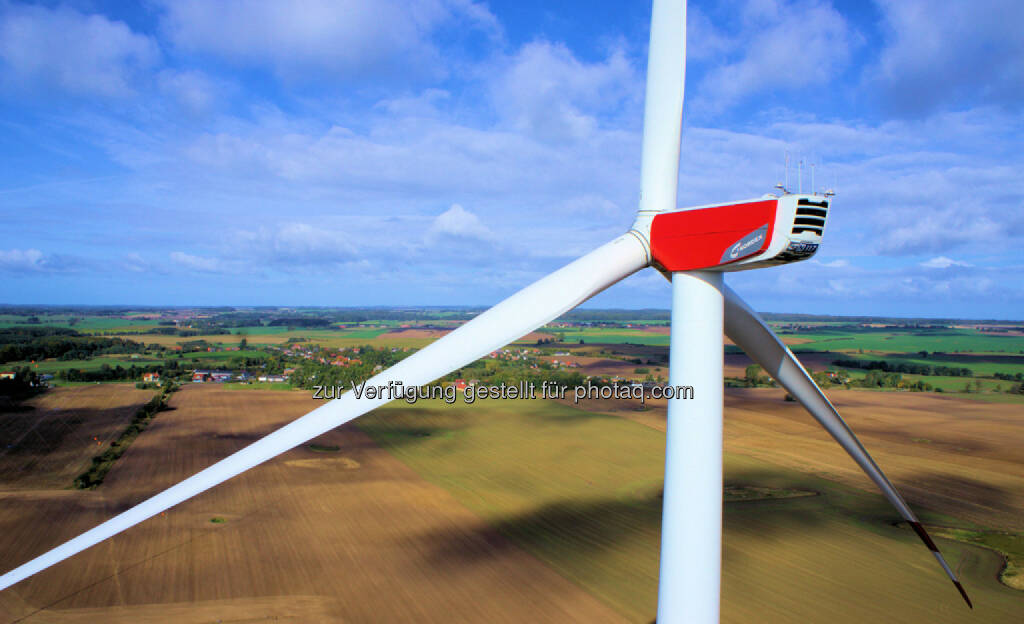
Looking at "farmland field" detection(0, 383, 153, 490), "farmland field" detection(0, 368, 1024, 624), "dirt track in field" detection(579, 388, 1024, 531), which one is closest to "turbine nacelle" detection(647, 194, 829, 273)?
"farmland field" detection(0, 368, 1024, 624)

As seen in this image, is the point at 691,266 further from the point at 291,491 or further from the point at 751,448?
the point at 751,448

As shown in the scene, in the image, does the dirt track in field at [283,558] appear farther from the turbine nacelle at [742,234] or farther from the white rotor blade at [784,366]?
the turbine nacelle at [742,234]

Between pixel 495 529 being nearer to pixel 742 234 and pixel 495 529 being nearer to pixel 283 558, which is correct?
pixel 283 558

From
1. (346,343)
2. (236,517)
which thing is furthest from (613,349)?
(236,517)

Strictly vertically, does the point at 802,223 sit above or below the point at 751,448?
above

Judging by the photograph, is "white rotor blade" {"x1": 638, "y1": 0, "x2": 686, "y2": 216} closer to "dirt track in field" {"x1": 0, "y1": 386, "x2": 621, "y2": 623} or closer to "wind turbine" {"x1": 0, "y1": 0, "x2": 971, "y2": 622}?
"wind turbine" {"x1": 0, "y1": 0, "x2": 971, "y2": 622}

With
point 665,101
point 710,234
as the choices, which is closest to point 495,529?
point 710,234
